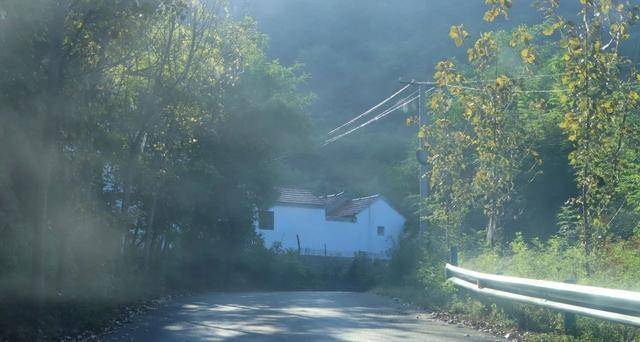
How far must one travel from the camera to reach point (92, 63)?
1407cm

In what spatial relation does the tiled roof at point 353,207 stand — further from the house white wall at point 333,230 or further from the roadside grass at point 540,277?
the roadside grass at point 540,277

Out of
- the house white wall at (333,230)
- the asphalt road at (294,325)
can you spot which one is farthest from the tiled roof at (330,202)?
the asphalt road at (294,325)

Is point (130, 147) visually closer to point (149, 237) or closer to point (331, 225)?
point (149, 237)

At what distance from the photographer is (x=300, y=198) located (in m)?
52.3

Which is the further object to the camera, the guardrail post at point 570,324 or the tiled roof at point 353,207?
the tiled roof at point 353,207

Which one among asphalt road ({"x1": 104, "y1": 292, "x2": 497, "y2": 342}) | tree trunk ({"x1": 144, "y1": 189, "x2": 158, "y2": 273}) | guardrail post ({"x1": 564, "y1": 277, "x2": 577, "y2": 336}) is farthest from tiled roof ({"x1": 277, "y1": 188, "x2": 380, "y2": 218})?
guardrail post ({"x1": 564, "y1": 277, "x2": 577, "y2": 336})

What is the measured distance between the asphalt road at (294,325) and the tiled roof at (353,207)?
36.5 metres

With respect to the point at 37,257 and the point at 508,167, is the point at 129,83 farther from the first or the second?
the point at 508,167

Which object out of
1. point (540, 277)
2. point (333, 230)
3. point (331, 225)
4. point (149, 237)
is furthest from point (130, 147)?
point (333, 230)

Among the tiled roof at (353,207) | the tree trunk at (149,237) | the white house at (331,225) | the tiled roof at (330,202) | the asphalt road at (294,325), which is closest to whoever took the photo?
the asphalt road at (294,325)

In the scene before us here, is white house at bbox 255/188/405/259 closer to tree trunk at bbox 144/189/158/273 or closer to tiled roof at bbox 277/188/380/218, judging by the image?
tiled roof at bbox 277/188/380/218

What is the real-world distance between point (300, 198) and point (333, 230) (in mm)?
3469

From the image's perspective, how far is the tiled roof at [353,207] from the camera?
178 feet

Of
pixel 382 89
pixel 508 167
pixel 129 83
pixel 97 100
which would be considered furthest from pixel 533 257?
pixel 382 89
